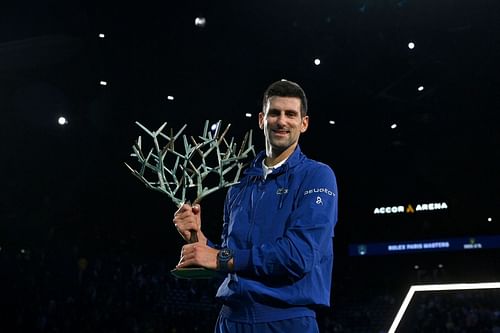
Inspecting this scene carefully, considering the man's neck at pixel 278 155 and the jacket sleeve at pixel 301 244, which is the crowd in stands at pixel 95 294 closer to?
the man's neck at pixel 278 155

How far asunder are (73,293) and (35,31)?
17.3ft

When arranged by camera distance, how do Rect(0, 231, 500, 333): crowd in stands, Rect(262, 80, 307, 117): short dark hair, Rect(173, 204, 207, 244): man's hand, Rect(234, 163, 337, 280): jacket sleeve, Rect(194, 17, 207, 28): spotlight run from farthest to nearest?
1. Rect(0, 231, 500, 333): crowd in stands
2. Rect(194, 17, 207, 28): spotlight
3. Rect(262, 80, 307, 117): short dark hair
4. Rect(173, 204, 207, 244): man's hand
5. Rect(234, 163, 337, 280): jacket sleeve

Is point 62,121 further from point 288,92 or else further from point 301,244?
point 301,244

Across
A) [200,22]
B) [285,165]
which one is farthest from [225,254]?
[200,22]

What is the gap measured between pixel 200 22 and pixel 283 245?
9.73 m

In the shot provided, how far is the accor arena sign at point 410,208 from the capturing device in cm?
1995

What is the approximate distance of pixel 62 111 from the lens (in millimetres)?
13133

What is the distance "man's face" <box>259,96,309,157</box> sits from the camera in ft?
5.63

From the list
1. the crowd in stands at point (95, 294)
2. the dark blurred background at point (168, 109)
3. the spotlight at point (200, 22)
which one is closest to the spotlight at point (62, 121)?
the dark blurred background at point (168, 109)

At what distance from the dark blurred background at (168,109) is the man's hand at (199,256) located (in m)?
8.74

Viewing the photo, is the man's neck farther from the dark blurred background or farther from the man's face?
the dark blurred background

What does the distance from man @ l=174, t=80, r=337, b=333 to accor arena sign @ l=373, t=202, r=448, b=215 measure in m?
19.1

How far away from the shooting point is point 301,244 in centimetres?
150

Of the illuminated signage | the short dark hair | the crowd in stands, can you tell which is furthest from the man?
the illuminated signage
